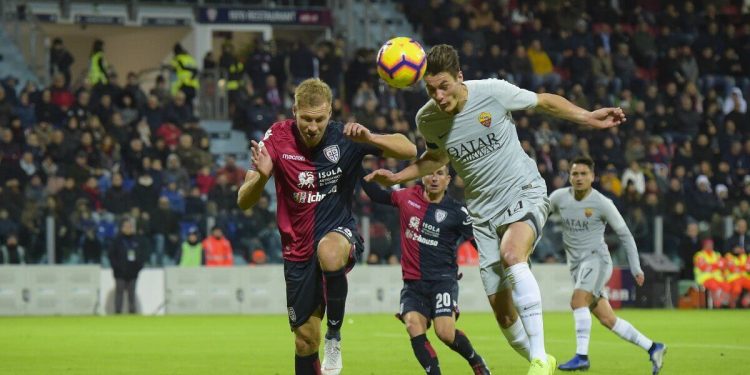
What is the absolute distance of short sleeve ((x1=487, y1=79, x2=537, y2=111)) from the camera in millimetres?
9336

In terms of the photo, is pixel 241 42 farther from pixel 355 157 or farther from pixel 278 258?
pixel 355 157

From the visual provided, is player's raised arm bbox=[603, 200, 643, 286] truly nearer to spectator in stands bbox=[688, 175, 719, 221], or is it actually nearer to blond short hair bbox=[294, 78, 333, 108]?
blond short hair bbox=[294, 78, 333, 108]

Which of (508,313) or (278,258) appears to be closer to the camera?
(508,313)

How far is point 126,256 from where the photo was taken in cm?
2266

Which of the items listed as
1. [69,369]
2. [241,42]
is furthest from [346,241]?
[241,42]

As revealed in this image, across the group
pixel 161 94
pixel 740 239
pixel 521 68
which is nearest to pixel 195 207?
pixel 161 94

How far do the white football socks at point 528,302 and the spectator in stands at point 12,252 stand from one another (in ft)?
49.6

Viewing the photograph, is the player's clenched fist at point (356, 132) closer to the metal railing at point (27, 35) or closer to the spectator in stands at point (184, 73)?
the spectator in stands at point (184, 73)

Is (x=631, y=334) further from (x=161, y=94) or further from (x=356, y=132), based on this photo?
(x=161, y=94)

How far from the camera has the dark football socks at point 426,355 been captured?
10625mm

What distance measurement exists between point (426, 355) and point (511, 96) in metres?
2.50

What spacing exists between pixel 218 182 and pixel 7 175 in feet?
12.6

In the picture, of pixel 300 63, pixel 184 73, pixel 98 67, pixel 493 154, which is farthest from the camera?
pixel 300 63

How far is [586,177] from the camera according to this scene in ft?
45.5
